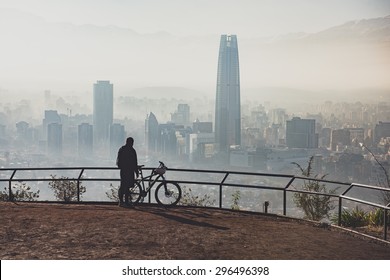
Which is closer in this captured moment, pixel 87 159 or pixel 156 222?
pixel 156 222

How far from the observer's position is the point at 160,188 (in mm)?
14023

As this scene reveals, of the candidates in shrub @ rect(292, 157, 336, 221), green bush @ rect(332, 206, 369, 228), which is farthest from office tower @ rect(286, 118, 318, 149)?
green bush @ rect(332, 206, 369, 228)

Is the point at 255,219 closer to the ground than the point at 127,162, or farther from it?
closer to the ground

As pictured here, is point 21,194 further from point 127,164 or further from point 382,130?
point 382,130

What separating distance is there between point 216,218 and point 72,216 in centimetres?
354

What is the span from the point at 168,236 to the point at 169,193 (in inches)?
169

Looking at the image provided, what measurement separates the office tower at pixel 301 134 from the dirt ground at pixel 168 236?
510 feet

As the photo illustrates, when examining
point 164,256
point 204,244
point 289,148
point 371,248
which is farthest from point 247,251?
point 289,148

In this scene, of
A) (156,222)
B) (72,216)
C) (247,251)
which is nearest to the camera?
(247,251)

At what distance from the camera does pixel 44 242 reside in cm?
908

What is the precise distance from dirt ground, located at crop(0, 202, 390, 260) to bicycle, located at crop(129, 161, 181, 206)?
2.99ft

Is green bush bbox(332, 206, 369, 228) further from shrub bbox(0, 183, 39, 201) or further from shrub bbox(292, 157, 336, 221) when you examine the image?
shrub bbox(0, 183, 39, 201)

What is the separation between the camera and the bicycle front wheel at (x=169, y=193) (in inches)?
533
